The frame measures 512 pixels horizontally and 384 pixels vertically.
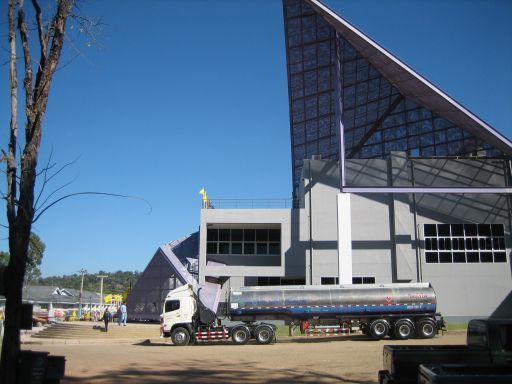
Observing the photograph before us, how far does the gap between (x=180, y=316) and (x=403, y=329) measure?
458 inches

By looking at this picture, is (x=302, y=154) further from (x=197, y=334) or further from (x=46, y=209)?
(x=46, y=209)

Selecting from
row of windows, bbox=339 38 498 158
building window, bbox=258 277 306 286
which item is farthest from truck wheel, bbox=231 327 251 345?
row of windows, bbox=339 38 498 158

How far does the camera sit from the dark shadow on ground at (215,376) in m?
12.9

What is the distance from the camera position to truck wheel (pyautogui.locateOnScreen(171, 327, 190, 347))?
85.9 ft

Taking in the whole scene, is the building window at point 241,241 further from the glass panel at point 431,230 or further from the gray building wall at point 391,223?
the glass panel at point 431,230

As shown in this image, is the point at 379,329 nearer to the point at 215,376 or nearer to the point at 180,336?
the point at 180,336

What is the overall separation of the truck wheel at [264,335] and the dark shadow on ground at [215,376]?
971cm

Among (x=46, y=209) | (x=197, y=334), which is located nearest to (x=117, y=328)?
(x=197, y=334)

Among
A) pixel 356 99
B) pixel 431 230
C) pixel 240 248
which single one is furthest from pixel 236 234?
pixel 356 99

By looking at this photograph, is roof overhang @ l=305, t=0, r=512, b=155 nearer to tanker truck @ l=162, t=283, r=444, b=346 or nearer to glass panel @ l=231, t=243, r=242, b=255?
tanker truck @ l=162, t=283, r=444, b=346

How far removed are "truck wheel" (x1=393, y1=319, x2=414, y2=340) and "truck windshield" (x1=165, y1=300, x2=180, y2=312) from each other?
11.5 meters

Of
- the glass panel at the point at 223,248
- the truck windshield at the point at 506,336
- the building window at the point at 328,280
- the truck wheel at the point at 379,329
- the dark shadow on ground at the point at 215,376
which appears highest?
the glass panel at the point at 223,248

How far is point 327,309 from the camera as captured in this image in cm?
2705

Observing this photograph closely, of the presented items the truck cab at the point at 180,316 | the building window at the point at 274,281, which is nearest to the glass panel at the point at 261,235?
the building window at the point at 274,281
